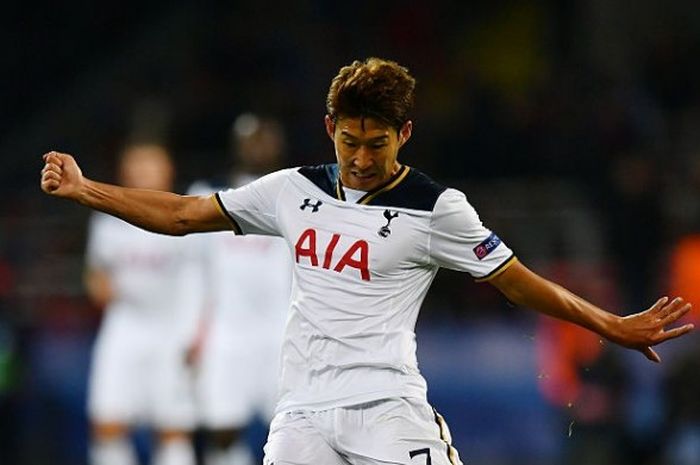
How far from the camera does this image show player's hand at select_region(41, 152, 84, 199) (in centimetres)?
548

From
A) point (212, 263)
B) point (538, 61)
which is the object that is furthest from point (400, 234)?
point (538, 61)

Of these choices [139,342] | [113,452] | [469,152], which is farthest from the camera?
[469,152]

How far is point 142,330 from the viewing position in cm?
1016

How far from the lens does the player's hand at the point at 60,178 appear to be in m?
5.48

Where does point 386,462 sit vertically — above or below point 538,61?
below

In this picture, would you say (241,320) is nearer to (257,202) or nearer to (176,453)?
(176,453)

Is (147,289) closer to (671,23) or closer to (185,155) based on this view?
(185,155)

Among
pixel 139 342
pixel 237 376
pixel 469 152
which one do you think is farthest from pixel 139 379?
pixel 469 152

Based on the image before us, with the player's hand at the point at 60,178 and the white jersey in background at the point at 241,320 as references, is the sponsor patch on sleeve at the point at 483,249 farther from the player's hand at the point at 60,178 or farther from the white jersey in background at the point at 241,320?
the white jersey in background at the point at 241,320

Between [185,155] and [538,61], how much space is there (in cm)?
371

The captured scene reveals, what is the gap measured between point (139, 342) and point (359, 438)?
4.97 m

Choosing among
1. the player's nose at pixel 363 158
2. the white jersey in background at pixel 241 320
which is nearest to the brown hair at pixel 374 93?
the player's nose at pixel 363 158

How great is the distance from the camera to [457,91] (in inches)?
611

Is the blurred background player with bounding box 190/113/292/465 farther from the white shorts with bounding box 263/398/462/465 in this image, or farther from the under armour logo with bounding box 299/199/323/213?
the white shorts with bounding box 263/398/462/465
